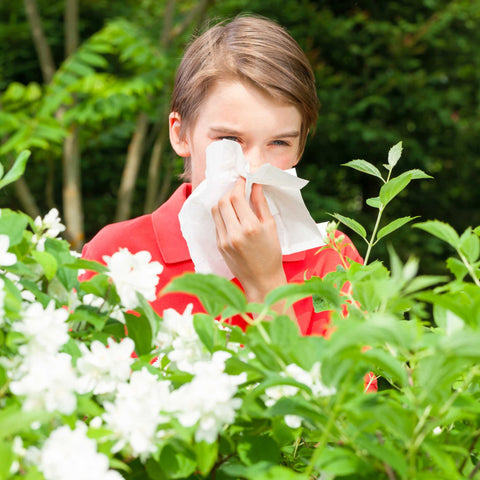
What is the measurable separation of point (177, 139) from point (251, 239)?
17.9 inches

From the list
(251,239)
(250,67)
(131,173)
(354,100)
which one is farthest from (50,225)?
(354,100)

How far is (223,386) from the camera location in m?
0.39

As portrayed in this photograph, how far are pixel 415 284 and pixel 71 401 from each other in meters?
0.20

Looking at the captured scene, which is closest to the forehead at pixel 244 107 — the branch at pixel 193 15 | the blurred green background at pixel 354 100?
the branch at pixel 193 15

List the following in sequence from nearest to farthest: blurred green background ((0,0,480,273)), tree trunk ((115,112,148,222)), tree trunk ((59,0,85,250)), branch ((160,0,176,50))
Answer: tree trunk ((59,0,85,250))
branch ((160,0,176,50))
tree trunk ((115,112,148,222))
blurred green background ((0,0,480,273))

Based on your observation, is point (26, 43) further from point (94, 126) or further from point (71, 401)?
point (71, 401)

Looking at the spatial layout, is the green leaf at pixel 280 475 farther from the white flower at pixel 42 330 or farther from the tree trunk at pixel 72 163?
the tree trunk at pixel 72 163

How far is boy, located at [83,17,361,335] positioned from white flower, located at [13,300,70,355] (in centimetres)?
61

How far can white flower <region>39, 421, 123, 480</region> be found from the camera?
1.16 ft

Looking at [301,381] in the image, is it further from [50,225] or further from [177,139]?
[177,139]

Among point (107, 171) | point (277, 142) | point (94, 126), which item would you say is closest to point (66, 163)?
point (94, 126)

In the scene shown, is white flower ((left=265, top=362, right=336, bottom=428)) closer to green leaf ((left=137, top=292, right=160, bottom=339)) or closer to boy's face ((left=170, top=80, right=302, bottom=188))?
green leaf ((left=137, top=292, right=160, bottom=339))

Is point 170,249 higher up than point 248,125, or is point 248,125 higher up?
point 248,125

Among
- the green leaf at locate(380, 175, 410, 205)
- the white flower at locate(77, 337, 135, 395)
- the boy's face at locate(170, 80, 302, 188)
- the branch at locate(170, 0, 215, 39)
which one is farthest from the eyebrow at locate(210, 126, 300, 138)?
the branch at locate(170, 0, 215, 39)
